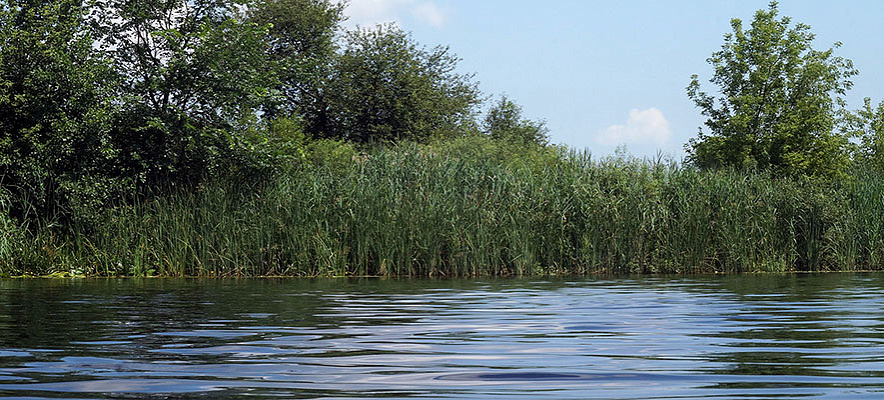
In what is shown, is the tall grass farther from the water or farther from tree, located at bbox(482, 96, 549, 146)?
tree, located at bbox(482, 96, 549, 146)

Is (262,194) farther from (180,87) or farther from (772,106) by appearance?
(772,106)

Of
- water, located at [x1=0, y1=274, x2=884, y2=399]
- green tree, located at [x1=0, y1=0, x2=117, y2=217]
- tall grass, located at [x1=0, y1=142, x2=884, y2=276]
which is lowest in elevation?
water, located at [x1=0, y1=274, x2=884, y2=399]

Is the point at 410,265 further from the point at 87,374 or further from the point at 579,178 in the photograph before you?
the point at 87,374

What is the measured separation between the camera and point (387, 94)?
124 ft

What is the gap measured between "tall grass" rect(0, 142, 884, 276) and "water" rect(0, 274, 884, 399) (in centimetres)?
637

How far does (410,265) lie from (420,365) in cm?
1281

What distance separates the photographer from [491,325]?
24.4 feet

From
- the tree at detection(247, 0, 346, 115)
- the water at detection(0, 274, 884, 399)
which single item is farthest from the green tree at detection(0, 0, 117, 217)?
the tree at detection(247, 0, 346, 115)

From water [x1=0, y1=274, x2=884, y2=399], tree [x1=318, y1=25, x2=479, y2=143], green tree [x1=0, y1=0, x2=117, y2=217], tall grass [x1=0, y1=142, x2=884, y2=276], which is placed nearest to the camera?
water [x1=0, y1=274, x2=884, y2=399]

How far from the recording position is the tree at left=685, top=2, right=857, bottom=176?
125 ft

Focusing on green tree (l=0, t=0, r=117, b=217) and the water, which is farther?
green tree (l=0, t=0, r=117, b=217)

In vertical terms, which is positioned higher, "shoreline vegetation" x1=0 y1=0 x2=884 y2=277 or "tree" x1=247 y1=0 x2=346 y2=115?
A: "tree" x1=247 y1=0 x2=346 y2=115

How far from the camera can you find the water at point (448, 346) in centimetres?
407

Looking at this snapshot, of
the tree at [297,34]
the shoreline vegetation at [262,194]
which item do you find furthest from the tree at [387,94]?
the shoreline vegetation at [262,194]
